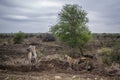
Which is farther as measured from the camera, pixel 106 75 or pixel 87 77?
pixel 106 75

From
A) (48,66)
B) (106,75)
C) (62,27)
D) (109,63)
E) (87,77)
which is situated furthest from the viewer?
(62,27)

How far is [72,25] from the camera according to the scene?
76.5 ft

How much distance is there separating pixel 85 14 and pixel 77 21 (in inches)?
51.7

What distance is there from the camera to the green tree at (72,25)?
75.8 feet

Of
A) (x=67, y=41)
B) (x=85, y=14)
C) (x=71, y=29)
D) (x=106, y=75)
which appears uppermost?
(x=85, y=14)

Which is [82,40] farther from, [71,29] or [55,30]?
[55,30]

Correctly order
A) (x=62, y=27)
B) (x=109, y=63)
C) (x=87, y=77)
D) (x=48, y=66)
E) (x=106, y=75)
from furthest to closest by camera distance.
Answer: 1. (x=62, y=27)
2. (x=109, y=63)
3. (x=48, y=66)
4. (x=106, y=75)
5. (x=87, y=77)

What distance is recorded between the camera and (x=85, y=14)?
23297 mm


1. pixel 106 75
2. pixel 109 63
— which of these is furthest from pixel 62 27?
pixel 106 75

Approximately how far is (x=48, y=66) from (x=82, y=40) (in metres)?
11.3

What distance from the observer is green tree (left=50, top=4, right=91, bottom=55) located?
23109 millimetres

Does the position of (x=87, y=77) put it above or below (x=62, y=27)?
below

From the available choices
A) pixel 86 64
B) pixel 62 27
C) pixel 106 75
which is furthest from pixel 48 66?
pixel 62 27

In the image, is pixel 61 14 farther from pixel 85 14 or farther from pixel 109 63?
pixel 109 63
